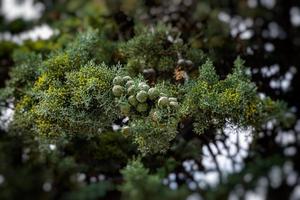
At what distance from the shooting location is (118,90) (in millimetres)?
2545

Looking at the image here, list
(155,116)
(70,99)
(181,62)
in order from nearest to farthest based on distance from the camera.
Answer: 1. (155,116)
2. (70,99)
3. (181,62)

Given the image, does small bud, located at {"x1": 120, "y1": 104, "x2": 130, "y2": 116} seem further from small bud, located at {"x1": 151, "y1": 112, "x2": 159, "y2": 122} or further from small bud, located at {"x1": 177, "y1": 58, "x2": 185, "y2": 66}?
small bud, located at {"x1": 177, "y1": 58, "x2": 185, "y2": 66}

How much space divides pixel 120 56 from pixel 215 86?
81 cm

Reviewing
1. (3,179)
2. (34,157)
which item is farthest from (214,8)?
(3,179)

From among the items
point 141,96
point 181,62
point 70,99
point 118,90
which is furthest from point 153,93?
point 181,62

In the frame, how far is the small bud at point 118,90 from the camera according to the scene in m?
2.54

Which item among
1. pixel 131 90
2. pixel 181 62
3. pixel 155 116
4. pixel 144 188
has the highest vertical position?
pixel 181 62

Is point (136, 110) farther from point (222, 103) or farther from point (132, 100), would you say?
point (222, 103)

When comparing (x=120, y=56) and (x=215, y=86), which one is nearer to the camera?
(x=215, y=86)

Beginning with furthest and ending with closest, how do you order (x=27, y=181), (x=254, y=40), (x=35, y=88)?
(x=254, y=40) → (x=35, y=88) → (x=27, y=181)

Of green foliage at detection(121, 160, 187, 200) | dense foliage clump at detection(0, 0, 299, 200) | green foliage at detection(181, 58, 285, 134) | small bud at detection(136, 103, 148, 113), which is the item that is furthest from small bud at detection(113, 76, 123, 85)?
green foliage at detection(121, 160, 187, 200)

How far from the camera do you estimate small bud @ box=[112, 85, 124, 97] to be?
2.54 m

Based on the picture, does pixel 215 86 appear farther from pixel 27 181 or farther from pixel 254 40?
pixel 254 40

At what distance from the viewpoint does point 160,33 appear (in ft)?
10.8
